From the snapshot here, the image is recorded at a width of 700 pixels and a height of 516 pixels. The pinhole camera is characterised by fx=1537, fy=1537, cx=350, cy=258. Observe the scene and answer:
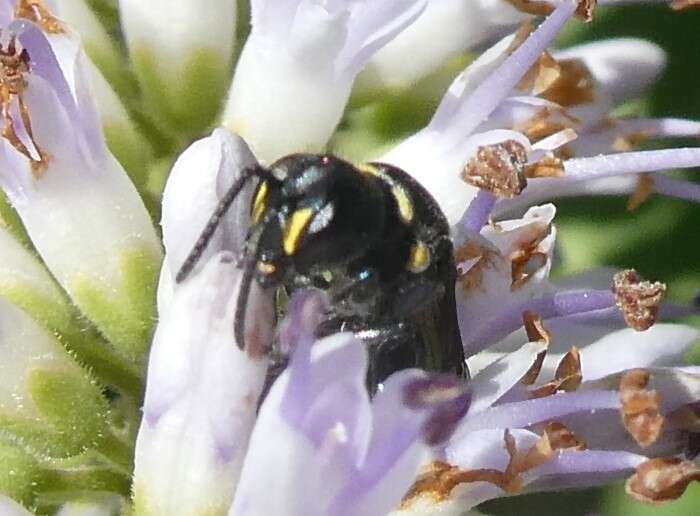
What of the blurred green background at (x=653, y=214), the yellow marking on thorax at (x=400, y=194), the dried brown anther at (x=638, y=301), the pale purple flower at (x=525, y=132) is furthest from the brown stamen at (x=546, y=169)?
the blurred green background at (x=653, y=214)

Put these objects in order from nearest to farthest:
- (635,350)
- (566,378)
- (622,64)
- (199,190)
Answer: (199,190) → (566,378) → (635,350) → (622,64)

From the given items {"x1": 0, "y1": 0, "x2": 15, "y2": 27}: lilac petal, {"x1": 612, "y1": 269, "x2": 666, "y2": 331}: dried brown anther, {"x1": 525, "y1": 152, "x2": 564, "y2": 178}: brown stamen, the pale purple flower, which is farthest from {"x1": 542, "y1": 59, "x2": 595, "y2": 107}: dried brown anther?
{"x1": 0, "y1": 0, "x2": 15, "y2": 27}: lilac petal

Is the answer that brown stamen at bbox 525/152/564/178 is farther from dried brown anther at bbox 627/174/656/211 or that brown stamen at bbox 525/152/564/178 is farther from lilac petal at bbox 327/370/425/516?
lilac petal at bbox 327/370/425/516

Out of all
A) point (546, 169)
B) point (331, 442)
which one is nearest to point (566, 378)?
point (546, 169)

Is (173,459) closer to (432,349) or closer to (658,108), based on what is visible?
(432,349)

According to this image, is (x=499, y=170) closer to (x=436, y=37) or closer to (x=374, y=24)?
(x=374, y=24)

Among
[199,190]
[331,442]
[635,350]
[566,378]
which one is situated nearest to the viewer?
[331,442]
